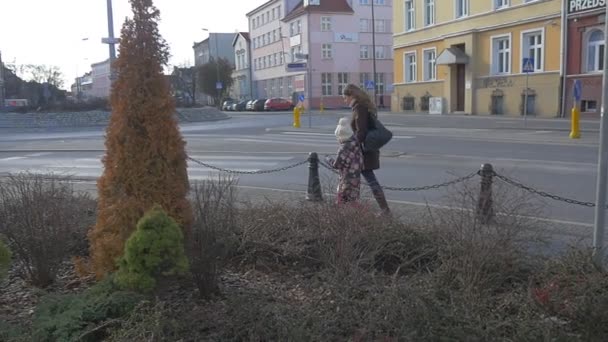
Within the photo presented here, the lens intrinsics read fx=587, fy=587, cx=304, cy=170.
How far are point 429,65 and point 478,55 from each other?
6521 millimetres

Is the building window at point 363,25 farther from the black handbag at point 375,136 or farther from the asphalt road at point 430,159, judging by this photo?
the black handbag at point 375,136

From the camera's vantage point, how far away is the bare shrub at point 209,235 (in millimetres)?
4074

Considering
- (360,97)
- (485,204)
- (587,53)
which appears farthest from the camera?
(587,53)

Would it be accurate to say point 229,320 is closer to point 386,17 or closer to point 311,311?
point 311,311

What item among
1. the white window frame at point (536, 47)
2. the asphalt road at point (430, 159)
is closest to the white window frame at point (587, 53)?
the white window frame at point (536, 47)

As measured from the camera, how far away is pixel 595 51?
29406 mm

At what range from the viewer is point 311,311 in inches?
139

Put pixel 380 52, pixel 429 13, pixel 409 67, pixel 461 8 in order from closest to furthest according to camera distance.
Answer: pixel 461 8 → pixel 429 13 → pixel 409 67 → pixel 380 52

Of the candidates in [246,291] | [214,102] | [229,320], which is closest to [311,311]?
[229,320]

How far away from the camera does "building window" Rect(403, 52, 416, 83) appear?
45.8 meters

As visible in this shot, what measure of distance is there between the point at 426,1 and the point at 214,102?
177 feet

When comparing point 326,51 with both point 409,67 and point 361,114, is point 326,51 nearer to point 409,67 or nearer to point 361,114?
point 409,67

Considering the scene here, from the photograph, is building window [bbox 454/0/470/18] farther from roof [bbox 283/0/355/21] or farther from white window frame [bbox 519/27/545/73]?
roof [bbox 283/0/355/21]

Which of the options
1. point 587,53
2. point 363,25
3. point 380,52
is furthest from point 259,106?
point 587,53
